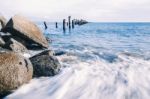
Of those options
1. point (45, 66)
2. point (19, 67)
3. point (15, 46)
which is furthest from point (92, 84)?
point (15, 46)

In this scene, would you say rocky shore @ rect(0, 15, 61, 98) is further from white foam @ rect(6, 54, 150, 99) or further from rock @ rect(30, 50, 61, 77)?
white foam @ rect(6, 54, 150, 99)

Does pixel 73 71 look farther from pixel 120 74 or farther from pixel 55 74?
pixel 120 74

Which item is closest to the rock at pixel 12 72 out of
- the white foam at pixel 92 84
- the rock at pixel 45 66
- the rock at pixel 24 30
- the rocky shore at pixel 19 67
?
the rocky shore at pixel 19 67

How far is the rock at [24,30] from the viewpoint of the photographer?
14228 millimetres

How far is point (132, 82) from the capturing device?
7.90 m

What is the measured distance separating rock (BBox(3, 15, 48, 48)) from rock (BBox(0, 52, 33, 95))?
686cm

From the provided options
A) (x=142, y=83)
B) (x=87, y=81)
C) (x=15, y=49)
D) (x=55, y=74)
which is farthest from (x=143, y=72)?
(x=15, y=49)

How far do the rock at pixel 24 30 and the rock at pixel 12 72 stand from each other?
22.5 feet

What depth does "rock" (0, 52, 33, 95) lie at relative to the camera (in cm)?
691

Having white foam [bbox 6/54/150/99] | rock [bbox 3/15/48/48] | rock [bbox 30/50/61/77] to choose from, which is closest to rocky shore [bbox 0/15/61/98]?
rock [bbox 30/50/61/77]

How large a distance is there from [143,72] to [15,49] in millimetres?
6450

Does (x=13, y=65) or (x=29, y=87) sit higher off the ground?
(x=13, y=65)

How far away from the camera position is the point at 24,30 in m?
14.5

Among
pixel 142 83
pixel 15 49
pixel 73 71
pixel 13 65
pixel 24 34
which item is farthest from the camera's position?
pixel 24 34
